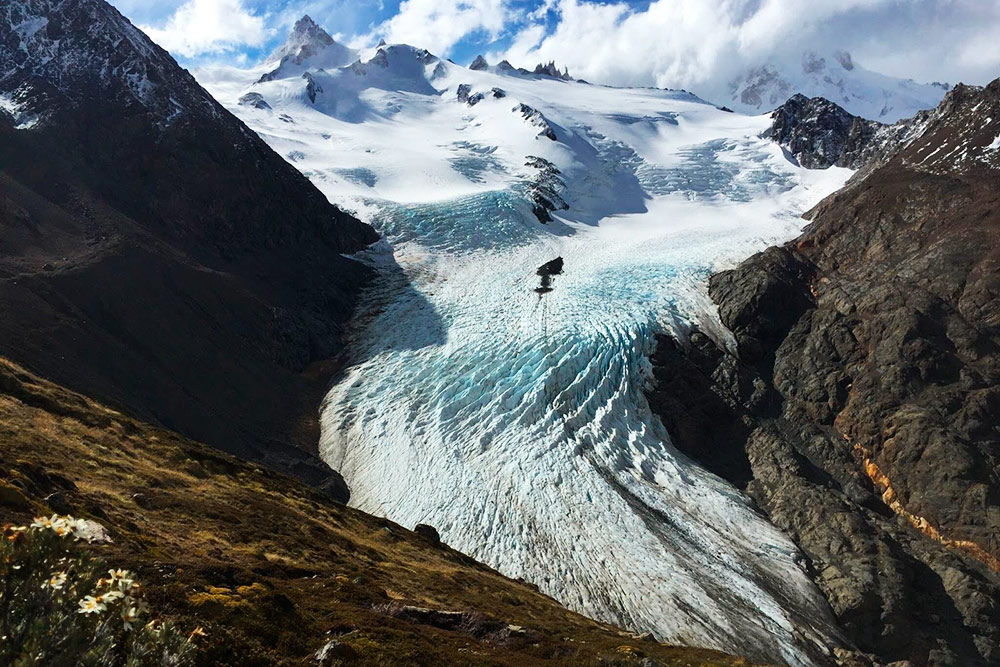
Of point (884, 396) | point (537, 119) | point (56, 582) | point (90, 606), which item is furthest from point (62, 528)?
point (537, 119)

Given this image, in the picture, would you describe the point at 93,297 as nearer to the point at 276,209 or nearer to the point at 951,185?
the point at 276,209

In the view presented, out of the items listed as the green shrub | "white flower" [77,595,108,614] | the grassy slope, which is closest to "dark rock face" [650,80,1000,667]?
the grassy slope

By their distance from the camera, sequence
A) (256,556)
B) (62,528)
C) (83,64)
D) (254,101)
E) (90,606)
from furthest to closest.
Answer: (254,101) < (83,64) < (256,556) < (62,528) < (90,606)

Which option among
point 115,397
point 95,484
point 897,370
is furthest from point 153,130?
point 897,370

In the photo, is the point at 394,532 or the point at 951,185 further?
the point at 951,185

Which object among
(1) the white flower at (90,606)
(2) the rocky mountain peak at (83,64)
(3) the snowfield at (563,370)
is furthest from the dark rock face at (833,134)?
(1) the white flower at (90,606)

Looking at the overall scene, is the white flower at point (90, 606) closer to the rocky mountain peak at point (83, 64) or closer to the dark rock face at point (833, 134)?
the rocky mountain peak at point (83, 64)

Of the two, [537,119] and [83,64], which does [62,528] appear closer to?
[83,64]
